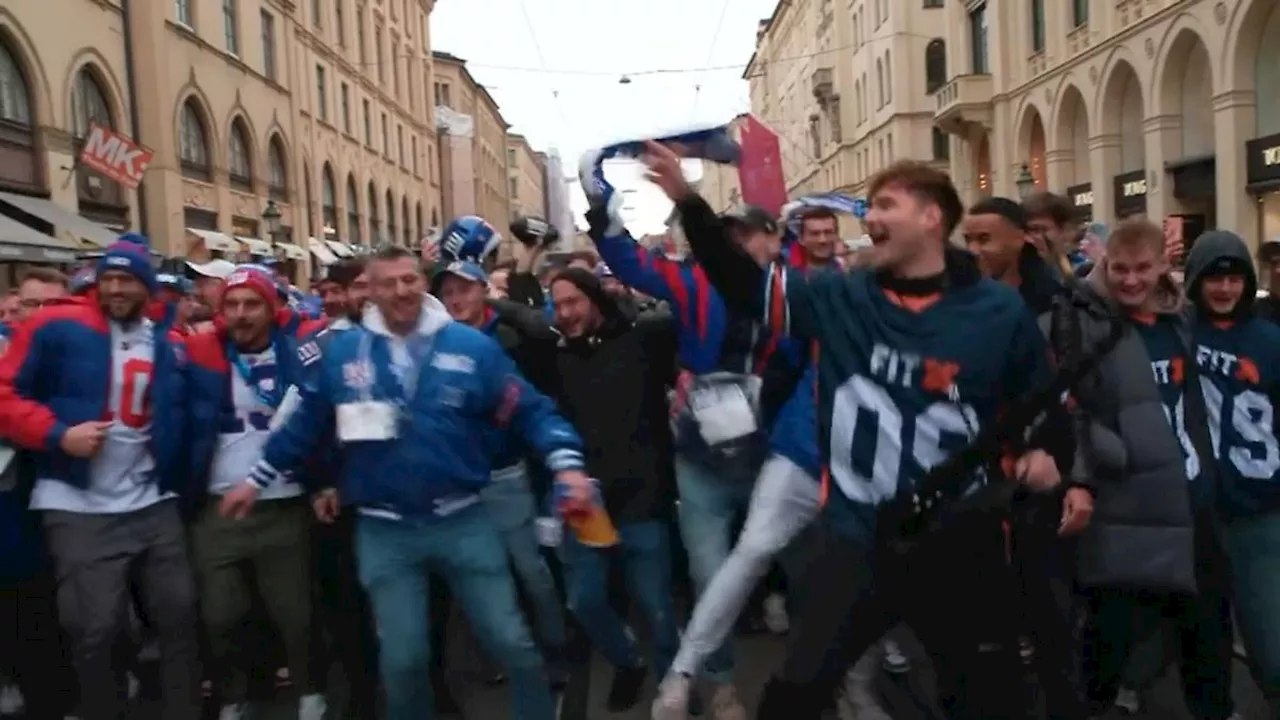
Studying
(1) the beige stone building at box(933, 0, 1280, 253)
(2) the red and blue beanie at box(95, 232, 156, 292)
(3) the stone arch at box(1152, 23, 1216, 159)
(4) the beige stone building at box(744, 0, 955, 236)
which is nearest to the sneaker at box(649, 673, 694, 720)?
(2) the red and blue beanie at box(95, 232, 156, 292)

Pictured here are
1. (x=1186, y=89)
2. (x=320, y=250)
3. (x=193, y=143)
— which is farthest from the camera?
(x=320, y=250)

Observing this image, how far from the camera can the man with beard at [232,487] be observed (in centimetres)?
512

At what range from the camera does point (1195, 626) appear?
4215mm

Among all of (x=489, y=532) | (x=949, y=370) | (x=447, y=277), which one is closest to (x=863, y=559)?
(x=949, y=370)

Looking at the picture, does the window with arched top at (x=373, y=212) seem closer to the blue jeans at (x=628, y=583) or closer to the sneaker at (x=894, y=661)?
the sneaker at (x=894, y=661)

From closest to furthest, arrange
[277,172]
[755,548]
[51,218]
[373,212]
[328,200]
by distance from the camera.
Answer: [755,548] → [51,218] → [277,172] → [328,200] → [373,212]

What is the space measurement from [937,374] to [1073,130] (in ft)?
95.5

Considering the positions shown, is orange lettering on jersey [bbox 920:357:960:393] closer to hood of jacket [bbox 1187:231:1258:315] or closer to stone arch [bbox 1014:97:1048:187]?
hood of jacket [bbox 1187:231:1258:315]

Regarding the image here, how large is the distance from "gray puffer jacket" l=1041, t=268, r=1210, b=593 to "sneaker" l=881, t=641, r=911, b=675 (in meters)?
1.56

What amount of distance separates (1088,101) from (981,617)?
26796 millimetres

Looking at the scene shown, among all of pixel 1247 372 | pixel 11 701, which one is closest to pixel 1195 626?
pixel 1247 372

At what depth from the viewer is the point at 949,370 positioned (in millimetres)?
3191

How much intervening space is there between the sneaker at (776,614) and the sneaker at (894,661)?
0.88 meters

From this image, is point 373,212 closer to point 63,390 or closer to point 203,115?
point 203,115
